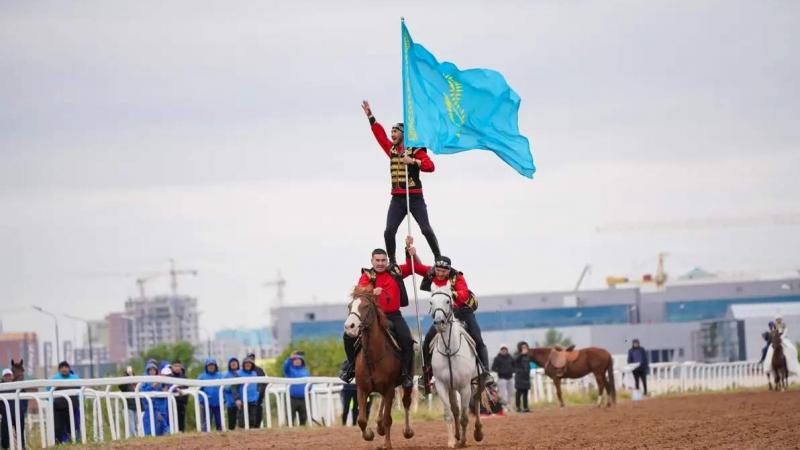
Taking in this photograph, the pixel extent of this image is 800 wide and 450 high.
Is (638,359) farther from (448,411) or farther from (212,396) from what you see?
(448,411)

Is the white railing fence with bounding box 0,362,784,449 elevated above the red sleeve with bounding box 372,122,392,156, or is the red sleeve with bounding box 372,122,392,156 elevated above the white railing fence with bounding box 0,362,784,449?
the red sleeve with bounding box 372,122,392,156

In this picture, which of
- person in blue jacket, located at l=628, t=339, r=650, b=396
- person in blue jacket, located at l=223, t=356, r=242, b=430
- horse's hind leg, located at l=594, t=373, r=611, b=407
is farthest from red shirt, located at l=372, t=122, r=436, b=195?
person in blue jacket, located at l=628, t=339, r=650, b=396

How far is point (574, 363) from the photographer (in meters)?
47.0

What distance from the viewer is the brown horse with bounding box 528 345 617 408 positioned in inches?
1813

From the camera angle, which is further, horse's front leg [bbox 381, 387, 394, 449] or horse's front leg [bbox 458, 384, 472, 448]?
horse's front leg [bbox 458, 384, 472, 448]

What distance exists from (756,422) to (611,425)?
310 centimetres

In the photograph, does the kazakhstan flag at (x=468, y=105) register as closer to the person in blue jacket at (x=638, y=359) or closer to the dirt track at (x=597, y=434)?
the dirt track at (x=597, y=434)

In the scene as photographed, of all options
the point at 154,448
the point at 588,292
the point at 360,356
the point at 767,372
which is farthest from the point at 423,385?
the point at 588,292

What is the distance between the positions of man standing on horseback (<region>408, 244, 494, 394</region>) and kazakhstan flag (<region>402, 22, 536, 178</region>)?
2347 millimetres

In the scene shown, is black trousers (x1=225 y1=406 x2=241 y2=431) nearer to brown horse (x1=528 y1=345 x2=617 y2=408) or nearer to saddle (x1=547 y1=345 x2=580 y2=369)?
brown horse (x1=528 y1=345 x2=617 y2=408)

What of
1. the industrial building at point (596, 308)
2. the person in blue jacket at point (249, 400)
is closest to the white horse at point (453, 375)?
the person in blue jacket at point (249, 400)

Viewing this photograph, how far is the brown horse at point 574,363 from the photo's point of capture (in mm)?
46062

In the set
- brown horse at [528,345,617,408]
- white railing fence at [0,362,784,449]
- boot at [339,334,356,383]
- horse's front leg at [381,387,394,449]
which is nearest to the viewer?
horse's front leg at [381,387,394,449]

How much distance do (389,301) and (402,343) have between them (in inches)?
25.3
